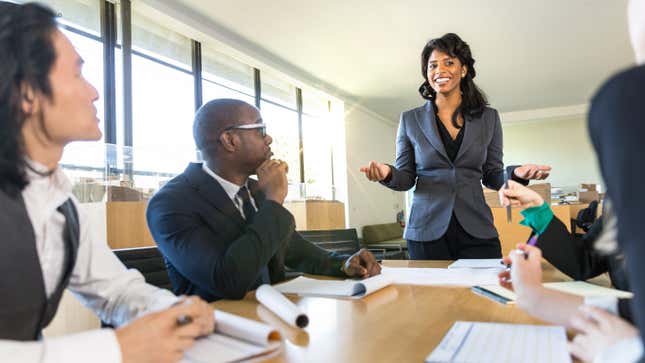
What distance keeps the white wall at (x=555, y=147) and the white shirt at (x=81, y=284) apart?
12214 millimetres

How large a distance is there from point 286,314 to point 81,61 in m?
0.67

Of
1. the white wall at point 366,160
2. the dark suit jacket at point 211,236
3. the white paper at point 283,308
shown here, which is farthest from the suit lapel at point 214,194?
the white wall at point 366,160

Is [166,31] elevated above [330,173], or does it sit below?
above

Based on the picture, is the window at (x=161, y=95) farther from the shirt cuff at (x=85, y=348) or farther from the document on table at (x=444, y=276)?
the shirt cuff at (x=85, y=348)

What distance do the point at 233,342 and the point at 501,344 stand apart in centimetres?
45

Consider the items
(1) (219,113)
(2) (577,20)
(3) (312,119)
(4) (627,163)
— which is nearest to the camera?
(4) (627,163)

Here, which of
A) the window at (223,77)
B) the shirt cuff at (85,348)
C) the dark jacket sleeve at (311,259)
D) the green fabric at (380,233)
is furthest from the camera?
the green fabric at (380,233)

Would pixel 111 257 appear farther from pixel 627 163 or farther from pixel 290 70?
pixel 290 70

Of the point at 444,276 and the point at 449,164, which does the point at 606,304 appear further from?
the point at 449,164

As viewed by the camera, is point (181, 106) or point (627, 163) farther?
point (181, 106)

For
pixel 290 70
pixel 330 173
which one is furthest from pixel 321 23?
pixel 330 173

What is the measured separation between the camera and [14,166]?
2.55ft

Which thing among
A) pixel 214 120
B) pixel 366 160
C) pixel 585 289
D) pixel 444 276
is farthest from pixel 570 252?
pixel 366 160

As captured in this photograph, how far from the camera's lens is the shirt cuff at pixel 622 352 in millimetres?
533
